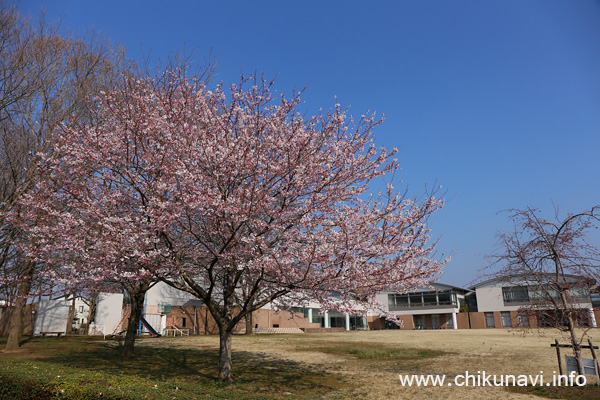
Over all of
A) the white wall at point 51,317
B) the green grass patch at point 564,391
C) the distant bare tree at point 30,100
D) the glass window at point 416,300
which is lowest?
the green grass patch at point 564,391

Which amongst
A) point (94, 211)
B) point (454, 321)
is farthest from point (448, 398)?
point (454, 321)

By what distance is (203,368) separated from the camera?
15938 mm

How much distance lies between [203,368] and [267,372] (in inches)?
103

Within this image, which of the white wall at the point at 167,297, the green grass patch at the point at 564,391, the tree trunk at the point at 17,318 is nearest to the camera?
the green grass patch at the point at 564,391

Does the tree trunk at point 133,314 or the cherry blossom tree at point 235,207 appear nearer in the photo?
the cherry blossom tree at point 235,207

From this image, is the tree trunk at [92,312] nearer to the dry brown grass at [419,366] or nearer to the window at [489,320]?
the dry brown grass at [419,366]

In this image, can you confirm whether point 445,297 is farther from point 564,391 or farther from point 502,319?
point 564,391

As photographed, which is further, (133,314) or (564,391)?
(133,314)

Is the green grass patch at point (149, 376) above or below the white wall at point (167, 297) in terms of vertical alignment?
below

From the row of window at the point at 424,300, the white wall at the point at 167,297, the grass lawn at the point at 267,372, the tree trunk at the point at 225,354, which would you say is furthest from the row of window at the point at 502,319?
the tree trunk at the point at 225,354

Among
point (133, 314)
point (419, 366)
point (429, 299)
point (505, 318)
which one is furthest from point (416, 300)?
point (133, 314)

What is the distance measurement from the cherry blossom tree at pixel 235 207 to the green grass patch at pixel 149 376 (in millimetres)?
1959

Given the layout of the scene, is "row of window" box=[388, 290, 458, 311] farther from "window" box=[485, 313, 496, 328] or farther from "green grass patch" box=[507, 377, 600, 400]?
"green grass patch" box=[507, 377, 600, 400]

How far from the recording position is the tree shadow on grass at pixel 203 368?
1291 centimetres
